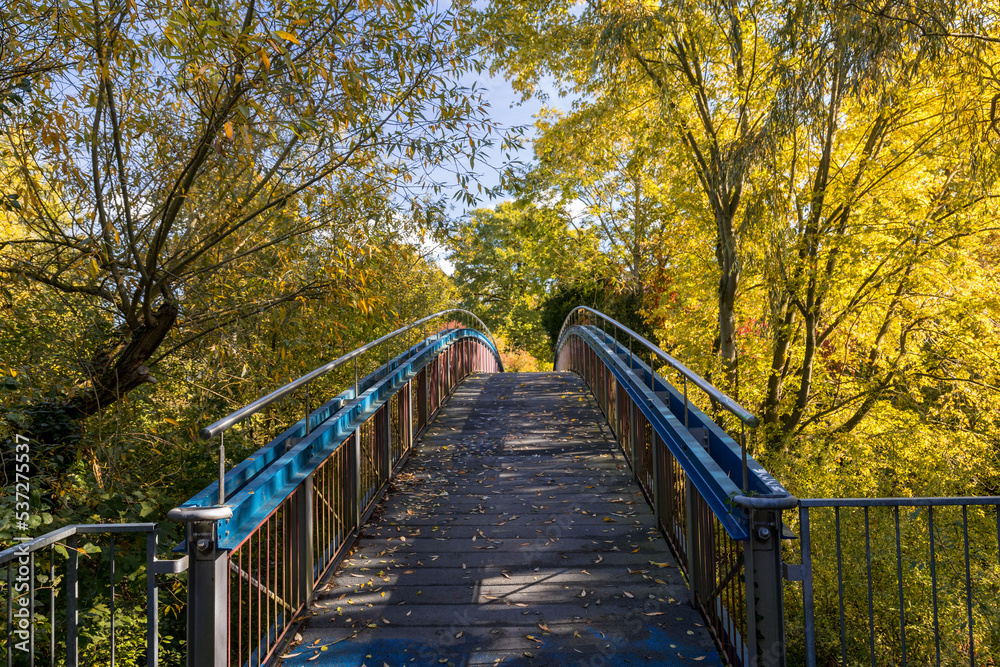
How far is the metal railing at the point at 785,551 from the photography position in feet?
8.66

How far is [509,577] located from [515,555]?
0.33m

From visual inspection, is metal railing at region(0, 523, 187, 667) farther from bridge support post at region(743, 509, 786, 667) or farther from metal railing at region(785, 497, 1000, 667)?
metal railing at region(785, 497, 1000, 667)

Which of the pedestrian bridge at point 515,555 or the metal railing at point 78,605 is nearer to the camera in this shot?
the pedestrian bridge at point 515,555

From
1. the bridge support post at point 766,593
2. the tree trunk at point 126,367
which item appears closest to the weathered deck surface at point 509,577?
the bridge support post at point 766,593

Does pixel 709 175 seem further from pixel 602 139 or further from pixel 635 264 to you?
pixel 635 264

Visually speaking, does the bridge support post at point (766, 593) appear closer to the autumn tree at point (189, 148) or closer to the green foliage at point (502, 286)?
the autumn tree at point (189, 148)

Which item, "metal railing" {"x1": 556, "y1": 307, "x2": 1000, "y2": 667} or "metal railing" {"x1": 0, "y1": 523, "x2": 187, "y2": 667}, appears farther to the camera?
"metal railing" {"x1": 0, "y1": 523, "x2": 187, "y2": 667}

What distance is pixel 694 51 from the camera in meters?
10.2

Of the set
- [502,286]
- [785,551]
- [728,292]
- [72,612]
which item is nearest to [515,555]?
[72,612]

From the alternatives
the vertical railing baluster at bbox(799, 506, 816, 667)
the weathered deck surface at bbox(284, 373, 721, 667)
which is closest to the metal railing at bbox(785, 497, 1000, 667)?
the weathered deck surface at bbox(284, 373, 721, 667)

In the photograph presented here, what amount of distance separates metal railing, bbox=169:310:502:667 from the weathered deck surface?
0.22 metres

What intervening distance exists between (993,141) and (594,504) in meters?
4.98

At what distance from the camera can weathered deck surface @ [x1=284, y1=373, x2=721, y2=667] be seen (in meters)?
3.29

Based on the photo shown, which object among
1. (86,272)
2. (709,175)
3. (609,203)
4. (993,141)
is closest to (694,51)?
(709,175)
